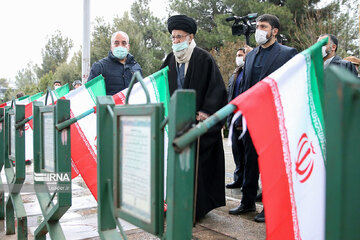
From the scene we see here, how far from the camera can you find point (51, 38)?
5309 cm

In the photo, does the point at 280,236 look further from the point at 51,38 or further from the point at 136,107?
the point at 51,38

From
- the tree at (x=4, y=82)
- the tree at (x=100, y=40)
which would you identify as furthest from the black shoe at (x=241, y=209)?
the tree at (x=4, y=82)

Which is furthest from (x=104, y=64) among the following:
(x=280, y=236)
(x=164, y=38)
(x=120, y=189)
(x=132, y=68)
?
(x=164, y=38)

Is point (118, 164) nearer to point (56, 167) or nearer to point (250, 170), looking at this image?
point (56, 167)

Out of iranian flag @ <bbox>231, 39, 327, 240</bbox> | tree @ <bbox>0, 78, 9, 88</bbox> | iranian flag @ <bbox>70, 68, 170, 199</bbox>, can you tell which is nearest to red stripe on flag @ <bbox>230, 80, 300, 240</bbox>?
iranian flag @ <bbox>231, 39, 327, 240</bbox>

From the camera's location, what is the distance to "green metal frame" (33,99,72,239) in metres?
2.33

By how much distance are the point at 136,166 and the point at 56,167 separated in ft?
3.16

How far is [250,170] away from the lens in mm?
3914

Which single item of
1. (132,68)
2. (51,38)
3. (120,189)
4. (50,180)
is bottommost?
(50,180)

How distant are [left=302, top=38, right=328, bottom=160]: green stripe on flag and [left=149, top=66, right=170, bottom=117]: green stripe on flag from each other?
1410 mm

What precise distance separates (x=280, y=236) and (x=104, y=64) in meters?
3.82

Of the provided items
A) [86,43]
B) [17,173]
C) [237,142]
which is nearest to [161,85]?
[17,173]

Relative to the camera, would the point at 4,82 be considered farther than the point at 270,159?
Yes

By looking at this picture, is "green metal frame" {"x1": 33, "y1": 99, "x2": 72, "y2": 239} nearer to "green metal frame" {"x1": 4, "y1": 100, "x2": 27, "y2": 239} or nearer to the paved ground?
"green metal frame" {"x1": 4, "y1": 100, "x2": 27, "y2": 239}
